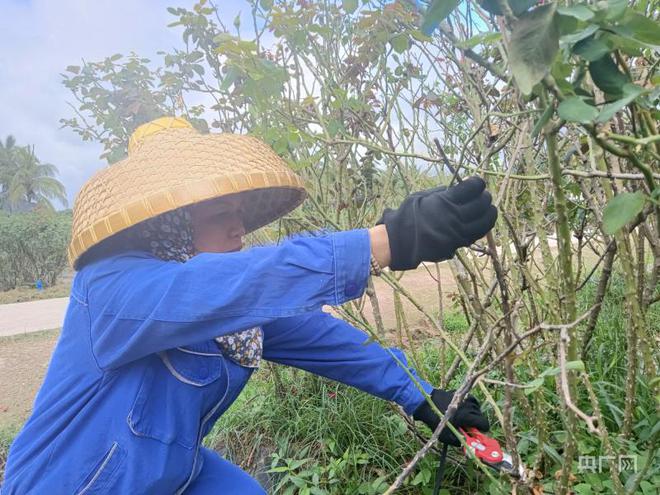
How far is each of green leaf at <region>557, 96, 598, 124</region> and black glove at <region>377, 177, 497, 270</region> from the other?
410 millimetres

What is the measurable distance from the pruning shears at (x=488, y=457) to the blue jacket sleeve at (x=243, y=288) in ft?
2.06

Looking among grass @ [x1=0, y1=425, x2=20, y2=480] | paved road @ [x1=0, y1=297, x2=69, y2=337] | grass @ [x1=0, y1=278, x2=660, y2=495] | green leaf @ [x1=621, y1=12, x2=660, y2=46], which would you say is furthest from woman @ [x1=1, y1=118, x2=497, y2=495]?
paved road @ [x1=0, y1=297, x2=69, y2=337]

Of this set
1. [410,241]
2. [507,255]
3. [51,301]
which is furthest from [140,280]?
[51,301]

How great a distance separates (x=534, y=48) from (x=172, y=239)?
41.9 inches

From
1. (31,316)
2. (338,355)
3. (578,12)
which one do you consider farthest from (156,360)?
A: (31,316)

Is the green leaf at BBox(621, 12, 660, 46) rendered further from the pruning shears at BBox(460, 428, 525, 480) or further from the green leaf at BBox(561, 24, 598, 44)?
the pruning shears at BBox(460, 428, 525, 480)

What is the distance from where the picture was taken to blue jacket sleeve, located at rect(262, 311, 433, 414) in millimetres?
1704

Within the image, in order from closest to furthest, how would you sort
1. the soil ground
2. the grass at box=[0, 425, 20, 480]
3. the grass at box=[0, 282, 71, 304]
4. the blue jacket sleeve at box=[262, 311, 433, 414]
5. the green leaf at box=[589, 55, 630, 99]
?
the green leaf at box=[589, 55, 630, 99]
the blue jacket sleeve at box=[262, 311, 433, 414]
the grass at box=[0, 425, 20, 480]
the soil ground
the grass at box=[0, 282, 71, 304]

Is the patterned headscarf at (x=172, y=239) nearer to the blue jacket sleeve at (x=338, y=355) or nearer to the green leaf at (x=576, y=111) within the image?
the blue jacket sleeve at (x=338, y=355)

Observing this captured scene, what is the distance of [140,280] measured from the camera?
105 cm

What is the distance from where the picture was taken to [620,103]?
47 centimetres

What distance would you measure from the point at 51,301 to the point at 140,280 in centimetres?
1126

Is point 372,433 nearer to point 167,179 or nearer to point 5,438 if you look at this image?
point 167,179

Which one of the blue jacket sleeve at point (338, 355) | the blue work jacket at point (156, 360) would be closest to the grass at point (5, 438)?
the blue work jacket at point (156, 360)
